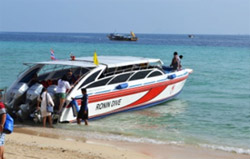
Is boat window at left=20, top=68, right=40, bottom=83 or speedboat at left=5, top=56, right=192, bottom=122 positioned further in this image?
boat window at left=20, top=68, right=40, bottom=83

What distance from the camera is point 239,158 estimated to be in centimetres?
906

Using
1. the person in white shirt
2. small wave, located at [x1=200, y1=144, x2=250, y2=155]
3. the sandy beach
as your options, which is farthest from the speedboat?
small wave, located at [x1=200, y1=144, x2=250, y2=155]

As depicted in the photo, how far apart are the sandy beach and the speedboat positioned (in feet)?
3.92

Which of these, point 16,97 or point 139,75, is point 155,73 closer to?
point 139,75

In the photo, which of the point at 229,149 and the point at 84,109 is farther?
the point at 84,109

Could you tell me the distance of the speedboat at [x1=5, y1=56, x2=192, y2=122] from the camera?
37.7 ft

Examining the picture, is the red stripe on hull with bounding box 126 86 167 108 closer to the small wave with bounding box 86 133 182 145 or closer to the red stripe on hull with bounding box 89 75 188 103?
the red stripe on hull with bounding box 89 75 188 103

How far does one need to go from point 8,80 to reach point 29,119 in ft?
35.6

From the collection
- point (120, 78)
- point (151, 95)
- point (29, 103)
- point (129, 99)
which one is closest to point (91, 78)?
point (120, 78)

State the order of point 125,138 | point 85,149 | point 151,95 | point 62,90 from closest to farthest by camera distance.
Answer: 1. point 85,149
2. point 125,138
3. point 62,90
4. point 151,95

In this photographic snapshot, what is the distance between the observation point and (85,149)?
28.7 feet

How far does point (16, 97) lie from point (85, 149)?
3.84 meters

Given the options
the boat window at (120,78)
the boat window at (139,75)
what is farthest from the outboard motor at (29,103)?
the boat window at (139,75)

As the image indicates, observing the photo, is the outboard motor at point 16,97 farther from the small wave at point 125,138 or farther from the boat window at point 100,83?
the small wave at point 125,138
